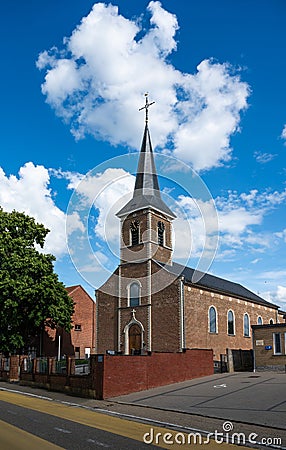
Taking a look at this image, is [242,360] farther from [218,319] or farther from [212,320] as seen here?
[218,319]

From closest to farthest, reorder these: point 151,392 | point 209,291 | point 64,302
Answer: point 151,392
point 64,302
point 209,291

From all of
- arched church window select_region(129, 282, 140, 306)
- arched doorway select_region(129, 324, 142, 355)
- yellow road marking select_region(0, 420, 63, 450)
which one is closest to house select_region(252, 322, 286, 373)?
arched doorway select_region(129, 324, 142, 355)

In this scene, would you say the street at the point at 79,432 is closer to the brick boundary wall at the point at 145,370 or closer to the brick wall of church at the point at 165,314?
the brick boundary wall at the point at 145,370

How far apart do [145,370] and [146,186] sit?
23.1 meters

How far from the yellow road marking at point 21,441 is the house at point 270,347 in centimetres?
2237

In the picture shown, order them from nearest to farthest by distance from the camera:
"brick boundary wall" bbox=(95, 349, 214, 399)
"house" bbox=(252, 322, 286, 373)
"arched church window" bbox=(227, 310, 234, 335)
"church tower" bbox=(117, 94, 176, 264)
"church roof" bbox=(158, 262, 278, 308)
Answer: "brick boundary wall" bbox=(95, 349, 214, 399) → "house" bbox=(252, 322, 286, 373) → "church roof" bbox=(158, 262, 278, 308) → "church tower" bbox=(117, 94, 176, 264) → "arched church window" bbox=(227, 310, 234, 335)

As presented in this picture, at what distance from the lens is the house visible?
98.2 ft

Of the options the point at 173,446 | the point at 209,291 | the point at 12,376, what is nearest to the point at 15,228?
the point at 12,376

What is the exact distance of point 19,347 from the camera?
113 ft

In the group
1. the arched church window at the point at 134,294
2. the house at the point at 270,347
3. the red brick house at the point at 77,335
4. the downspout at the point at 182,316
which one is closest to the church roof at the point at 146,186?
the arched church window at the point at 134,294

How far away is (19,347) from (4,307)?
138 inches

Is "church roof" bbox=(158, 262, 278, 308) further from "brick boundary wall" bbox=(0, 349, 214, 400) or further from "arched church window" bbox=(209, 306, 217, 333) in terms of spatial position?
"brick boundary wall" bbox=(0, 349, 214, 400)

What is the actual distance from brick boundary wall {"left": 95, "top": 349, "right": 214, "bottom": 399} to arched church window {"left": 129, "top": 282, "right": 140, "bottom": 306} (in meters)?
12.1

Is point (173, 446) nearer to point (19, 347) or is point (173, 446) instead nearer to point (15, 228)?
point (19, 347)
